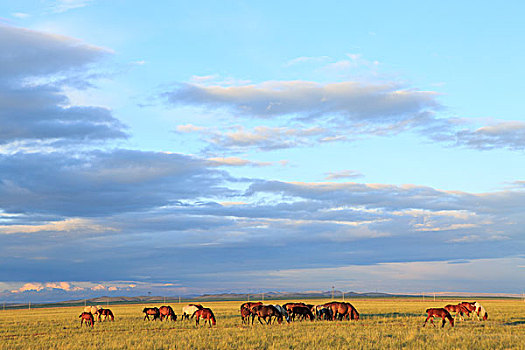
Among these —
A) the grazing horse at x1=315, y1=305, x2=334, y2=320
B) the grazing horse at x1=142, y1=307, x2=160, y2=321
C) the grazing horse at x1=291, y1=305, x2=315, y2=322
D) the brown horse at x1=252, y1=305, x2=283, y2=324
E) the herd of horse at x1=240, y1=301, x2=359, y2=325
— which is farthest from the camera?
the grazing horse at x1=142, y1=307, x2=160, y2=321

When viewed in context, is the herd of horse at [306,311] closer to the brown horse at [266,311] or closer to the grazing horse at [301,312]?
the grazing horse at [301,312]

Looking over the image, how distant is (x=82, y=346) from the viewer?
92.7 ft

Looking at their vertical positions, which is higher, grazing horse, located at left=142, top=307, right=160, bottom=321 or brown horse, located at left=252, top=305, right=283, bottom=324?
brown horse, located at left=252, top=305, right=283, bottom=324

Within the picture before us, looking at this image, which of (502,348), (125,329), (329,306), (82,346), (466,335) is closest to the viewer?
(502,348)

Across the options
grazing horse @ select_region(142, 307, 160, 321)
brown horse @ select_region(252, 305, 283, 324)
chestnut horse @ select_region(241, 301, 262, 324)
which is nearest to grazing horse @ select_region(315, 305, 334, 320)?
brown horse @ select_region(252, 305, 283, 324)

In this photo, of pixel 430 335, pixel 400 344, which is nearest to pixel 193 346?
pixel 400 344

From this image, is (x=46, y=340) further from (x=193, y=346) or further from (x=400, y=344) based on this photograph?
(x=400, y=344)

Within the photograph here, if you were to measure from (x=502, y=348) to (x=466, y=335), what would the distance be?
5.85 m

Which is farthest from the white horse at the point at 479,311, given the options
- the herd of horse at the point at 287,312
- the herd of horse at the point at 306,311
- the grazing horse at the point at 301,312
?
the grazing horse at the point at 301,312

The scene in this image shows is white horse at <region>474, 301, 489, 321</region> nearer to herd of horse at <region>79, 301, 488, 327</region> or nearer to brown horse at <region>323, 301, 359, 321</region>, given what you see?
herd of horse at <region>79, 301, 488, 327</region>

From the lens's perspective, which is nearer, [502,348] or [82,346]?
[502,348]

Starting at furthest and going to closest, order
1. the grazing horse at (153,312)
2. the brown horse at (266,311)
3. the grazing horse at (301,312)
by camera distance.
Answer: the grazing horse at (153,312) < the grazing horse at (301,312) < the brown horse at (266,311)

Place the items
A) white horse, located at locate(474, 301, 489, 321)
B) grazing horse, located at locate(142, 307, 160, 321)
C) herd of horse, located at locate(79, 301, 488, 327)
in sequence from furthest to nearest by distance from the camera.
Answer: grazing horse, located at locate(142, 307, 160, 321) < white horse, located at locate(474, 301, 489, 321) < herd of horse, located at locate(79, 301, 488, 327)

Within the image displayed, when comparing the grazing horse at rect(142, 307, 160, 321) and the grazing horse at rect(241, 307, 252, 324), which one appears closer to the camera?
the grazing horse at rect(241, 307, 252, 324)
